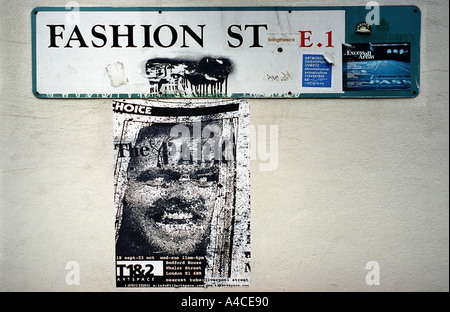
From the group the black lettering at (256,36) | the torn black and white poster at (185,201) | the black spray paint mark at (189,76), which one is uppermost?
the black lettering at (256,36)

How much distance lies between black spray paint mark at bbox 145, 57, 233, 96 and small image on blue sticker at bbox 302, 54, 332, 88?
1.87 ft

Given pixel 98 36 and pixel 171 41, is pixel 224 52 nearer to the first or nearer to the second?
pixel 171 41

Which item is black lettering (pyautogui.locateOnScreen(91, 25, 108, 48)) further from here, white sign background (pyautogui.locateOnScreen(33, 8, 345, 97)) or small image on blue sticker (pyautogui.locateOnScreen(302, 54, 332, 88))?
small image on blue sticker (pyautogui.locateOnScreen(302, 54, 332, 88))

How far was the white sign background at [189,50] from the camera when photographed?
3352mm

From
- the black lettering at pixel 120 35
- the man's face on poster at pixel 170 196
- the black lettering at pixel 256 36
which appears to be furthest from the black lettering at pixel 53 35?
the black lettering at pixel 256 36

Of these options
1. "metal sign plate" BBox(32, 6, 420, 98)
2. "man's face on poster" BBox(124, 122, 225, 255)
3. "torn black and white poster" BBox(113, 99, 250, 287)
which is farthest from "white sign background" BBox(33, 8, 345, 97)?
"man's face on poster" BBox(124, 122, 225, 255)

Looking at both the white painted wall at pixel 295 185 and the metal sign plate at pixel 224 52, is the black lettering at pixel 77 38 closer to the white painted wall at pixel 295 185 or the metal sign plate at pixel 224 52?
the metal sign plate at pixel 224 52

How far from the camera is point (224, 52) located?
11.0 feet

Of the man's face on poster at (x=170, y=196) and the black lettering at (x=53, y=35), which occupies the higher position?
the black lettering at (x=53, y=35)

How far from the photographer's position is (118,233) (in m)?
3.39
